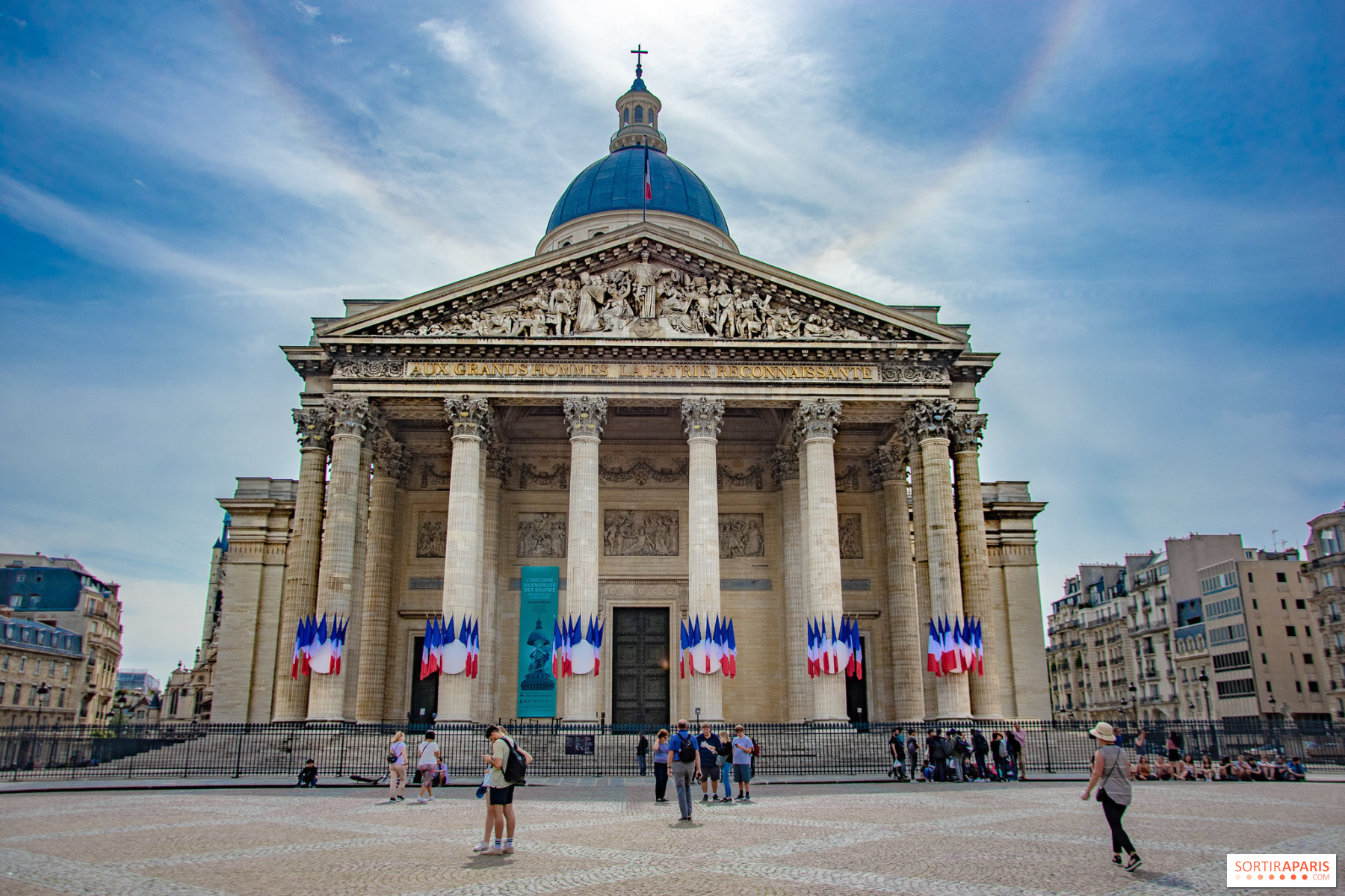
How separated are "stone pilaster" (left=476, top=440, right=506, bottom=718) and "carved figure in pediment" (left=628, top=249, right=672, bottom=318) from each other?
7.16m

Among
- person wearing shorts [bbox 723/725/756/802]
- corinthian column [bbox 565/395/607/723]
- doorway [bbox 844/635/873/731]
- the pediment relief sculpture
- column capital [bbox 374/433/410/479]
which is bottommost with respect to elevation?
person wearing shorts [bbox 723/725/756/802]

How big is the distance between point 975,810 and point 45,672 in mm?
68332

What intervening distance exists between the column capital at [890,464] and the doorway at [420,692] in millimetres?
17103

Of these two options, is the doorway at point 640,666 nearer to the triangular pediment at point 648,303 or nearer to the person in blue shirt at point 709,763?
the triangular pediment at point 648,303

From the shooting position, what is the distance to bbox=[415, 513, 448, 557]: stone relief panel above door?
35312 mm

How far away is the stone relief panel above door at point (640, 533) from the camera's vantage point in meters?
35.8

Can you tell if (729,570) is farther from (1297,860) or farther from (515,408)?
(1297,860)

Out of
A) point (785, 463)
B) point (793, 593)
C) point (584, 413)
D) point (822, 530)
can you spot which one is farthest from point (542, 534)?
point (822, 530)

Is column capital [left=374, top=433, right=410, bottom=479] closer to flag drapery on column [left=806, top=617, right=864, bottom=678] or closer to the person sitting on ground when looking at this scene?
flag drapery on column [left=806, top=617, right=864, bottom=678]

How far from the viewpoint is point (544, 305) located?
102 ft

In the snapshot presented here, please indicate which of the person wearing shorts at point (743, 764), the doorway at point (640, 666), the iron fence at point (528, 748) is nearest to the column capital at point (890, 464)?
the doorway at point (640, 666)

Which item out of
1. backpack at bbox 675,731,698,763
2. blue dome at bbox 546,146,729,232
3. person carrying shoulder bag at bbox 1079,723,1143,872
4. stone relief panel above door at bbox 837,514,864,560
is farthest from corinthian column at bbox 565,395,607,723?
blue dome at bbox 546,146,729,232

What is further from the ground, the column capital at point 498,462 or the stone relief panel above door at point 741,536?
the column capital at point 498,462

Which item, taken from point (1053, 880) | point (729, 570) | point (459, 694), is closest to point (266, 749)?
point (459, 694)
